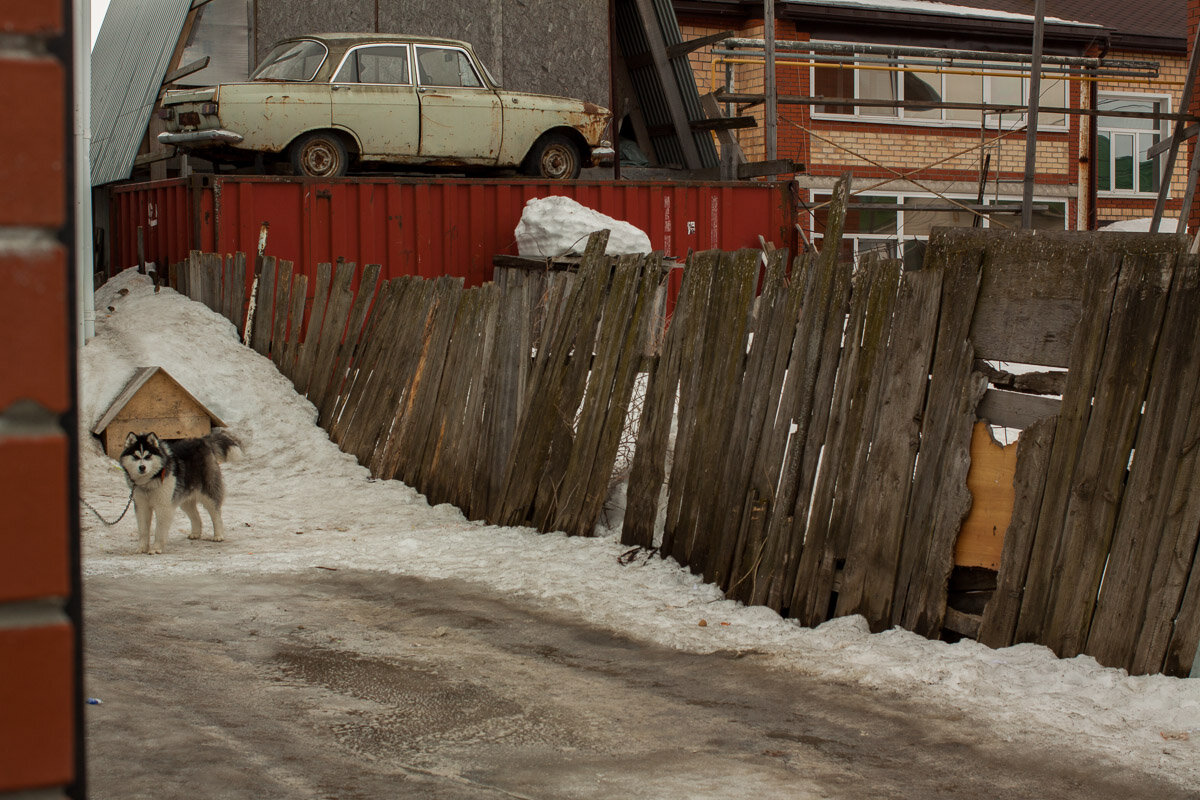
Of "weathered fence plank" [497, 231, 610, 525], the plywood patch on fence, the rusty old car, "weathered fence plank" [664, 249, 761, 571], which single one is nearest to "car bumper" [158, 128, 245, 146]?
the rusty old car

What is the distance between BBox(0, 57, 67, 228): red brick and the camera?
1027 mm

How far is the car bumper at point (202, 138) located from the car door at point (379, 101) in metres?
1.26

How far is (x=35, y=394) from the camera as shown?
1.04 meters

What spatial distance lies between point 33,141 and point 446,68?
14.9 meters

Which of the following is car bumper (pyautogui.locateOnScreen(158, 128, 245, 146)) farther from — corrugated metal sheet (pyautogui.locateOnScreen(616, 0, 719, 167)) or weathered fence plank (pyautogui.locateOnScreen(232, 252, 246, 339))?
corrugated metal sheet (pyautogui.locateOnScreen(616, 0, 719, 167))

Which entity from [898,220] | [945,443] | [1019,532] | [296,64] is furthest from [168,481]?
[898,220]

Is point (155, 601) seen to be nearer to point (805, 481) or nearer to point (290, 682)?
point (290, 682)

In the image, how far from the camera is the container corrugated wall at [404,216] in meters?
13.9

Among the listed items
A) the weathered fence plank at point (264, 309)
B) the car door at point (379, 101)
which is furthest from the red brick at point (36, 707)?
the car door at point (379, 101)

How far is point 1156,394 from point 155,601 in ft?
14.7

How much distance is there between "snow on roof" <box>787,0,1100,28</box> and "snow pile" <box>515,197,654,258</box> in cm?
1056

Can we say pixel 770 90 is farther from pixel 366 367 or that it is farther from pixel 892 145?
pixel 892 145

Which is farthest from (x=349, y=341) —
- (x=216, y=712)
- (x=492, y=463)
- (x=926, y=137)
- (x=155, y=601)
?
(x=926, y=137)

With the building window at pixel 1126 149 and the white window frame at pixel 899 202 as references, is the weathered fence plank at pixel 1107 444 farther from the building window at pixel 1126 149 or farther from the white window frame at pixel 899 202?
the building window at pixel 1126 149
